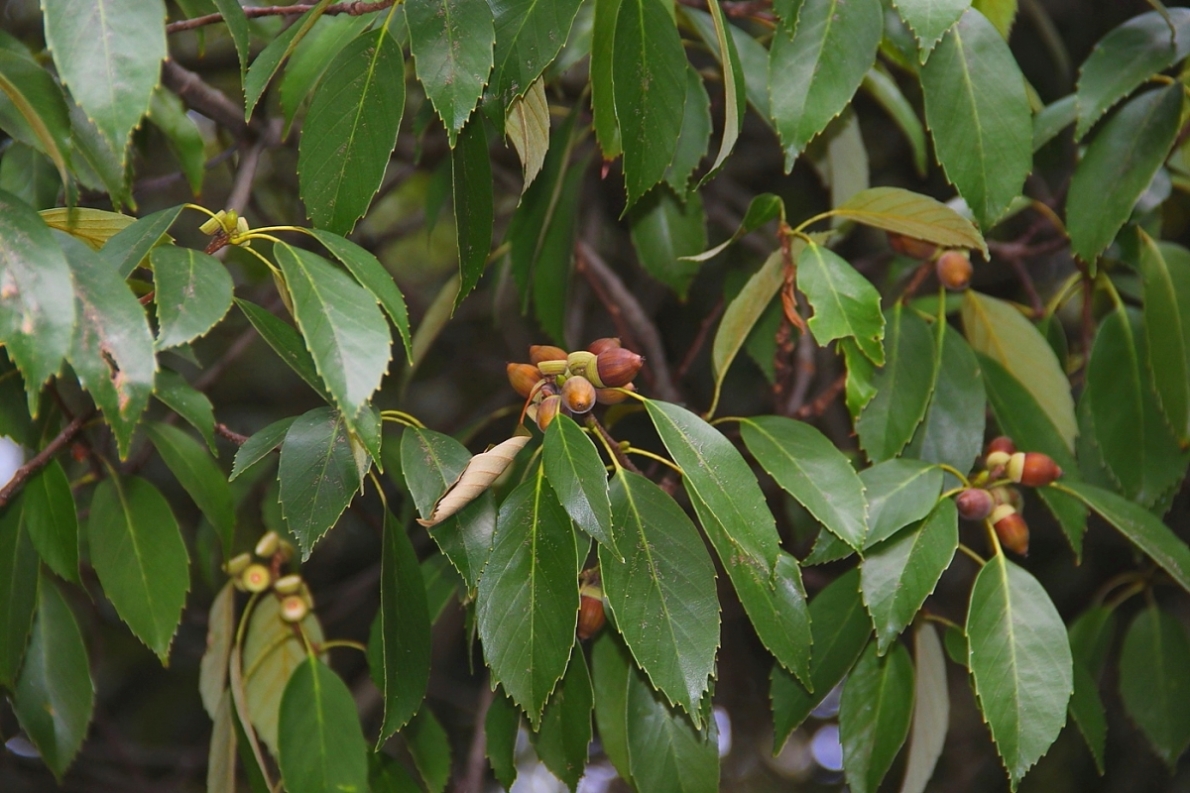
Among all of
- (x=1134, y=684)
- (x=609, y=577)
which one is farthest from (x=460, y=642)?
(x=609, y=577)

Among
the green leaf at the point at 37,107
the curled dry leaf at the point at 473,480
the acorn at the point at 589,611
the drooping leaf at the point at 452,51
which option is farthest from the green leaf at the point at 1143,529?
the green leaf at the point at 37,107

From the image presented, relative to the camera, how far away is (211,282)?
72 centimetres

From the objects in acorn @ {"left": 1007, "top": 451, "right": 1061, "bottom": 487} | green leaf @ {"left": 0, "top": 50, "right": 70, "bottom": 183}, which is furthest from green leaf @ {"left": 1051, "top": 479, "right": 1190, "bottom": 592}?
A: green leaf @ {"left": 0, "top": 50, "right": 70, "bottom": 183}

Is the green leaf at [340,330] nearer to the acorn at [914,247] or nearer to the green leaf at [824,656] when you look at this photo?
the green leaf at [824,656]

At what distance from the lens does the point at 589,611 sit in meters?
1.02

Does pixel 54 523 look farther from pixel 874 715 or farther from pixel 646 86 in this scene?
pixel 874 715

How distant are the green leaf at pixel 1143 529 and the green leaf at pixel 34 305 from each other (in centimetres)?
95

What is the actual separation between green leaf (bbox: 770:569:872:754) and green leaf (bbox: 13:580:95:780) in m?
0.75

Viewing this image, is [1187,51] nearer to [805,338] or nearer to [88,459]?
[805,338]

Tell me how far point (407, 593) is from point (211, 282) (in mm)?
380

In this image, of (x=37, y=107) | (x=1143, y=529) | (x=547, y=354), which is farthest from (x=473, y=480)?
(x=1143, y=529)

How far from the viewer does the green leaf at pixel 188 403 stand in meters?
1.01

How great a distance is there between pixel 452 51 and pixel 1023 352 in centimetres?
84

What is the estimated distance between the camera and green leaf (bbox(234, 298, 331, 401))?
2.80ft
